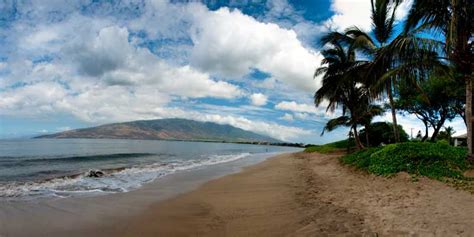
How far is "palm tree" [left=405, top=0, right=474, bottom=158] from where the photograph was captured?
8508 mm

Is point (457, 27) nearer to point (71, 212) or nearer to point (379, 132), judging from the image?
point (71, 212)

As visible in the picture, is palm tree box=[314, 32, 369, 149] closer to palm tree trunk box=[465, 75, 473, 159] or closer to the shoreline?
palm tree trunk box=[465, 75, 473, 159]

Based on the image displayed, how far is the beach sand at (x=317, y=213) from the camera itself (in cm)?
486

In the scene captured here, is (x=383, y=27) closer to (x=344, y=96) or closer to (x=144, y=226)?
(x=344, y=96)

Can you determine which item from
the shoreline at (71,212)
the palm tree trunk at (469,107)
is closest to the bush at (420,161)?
the palm tree trunk at (469,107)

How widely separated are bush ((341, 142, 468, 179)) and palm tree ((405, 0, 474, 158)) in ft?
2.47

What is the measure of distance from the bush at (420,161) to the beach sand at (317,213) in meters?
0.76

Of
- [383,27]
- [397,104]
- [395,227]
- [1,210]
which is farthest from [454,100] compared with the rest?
[1,210]

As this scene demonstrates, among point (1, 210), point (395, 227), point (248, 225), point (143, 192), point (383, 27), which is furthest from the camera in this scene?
point (383, 27)

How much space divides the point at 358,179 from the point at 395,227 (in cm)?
570

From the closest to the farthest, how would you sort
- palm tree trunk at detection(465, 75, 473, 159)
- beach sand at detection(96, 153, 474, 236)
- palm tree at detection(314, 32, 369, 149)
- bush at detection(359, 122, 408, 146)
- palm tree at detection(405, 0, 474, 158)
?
beach sand at detection(96, 153, 474, 236)
palm tree at detection(405, 0, 474, 158)
palm tree trunk at detection(465, 75, 473, 159)
palm tree at detection(314, 32, 369, 149)
bush at detection(359, 122, 408, 146)

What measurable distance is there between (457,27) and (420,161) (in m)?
4.58

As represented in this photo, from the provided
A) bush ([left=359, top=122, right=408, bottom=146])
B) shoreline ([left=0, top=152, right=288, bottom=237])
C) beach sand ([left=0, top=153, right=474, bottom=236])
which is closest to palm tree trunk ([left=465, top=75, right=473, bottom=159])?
beach sand ([left=0, top=153, right=474, bottom=236])

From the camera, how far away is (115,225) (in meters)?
5.85
